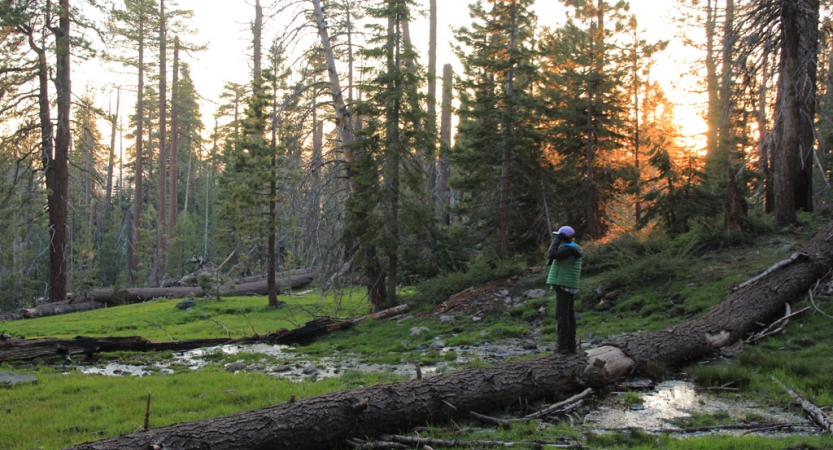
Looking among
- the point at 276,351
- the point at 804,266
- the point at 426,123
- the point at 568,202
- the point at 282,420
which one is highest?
Result: the point at 426,123

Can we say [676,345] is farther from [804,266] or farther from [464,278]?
[464,278]

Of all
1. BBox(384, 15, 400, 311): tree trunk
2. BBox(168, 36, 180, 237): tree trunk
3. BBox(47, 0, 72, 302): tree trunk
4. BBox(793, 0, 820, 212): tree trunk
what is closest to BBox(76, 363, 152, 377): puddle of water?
BBox(384, 15, 400, 311): tree trunk

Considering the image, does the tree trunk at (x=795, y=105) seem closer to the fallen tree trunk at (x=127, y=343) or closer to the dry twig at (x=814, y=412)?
the dry twig at (x=814, y=412)

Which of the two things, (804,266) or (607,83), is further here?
(607,83)

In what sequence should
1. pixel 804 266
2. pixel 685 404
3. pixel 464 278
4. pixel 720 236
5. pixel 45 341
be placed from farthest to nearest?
1. pixel 464 278
2. pixel 720 236
3. pixel 45 341
4. pixel 804 266
5. pixel 685 404

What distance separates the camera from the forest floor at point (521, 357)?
18.7ft

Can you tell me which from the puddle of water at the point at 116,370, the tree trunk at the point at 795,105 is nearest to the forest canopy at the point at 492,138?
the tree trunk at the point at 795,105

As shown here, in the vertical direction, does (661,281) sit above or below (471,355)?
above

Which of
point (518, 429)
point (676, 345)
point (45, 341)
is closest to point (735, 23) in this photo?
point (676, 345)

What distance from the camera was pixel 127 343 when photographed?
12461 millimetres

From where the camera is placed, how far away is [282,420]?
524 centimetres

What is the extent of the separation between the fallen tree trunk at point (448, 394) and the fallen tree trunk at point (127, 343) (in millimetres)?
7676

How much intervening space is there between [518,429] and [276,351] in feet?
26.0

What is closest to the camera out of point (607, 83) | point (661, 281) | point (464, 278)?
point (661, 281)
